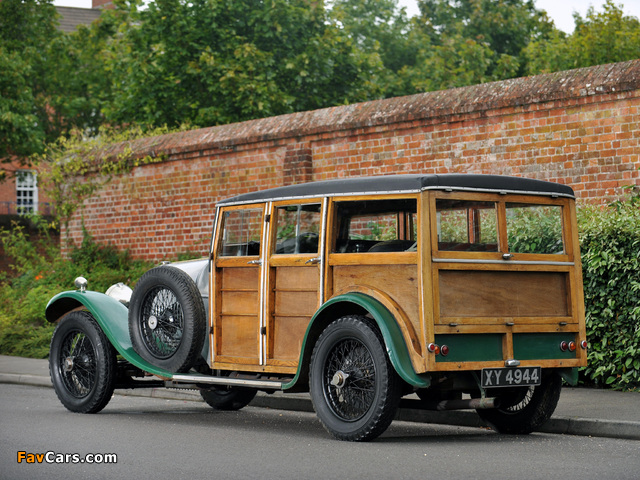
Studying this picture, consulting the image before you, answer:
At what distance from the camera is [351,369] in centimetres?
707

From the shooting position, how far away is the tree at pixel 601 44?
79.3 ft

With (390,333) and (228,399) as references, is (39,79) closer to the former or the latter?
(228,399)

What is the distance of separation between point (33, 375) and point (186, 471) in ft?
22.8

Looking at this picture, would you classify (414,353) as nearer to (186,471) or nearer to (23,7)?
(186,471)

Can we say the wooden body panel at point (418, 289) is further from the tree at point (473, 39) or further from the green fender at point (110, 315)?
the tree at point (473, 39)

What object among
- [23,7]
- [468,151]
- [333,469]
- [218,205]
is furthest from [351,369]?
[23,7]

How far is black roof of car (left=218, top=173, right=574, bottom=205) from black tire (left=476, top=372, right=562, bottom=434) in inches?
58.3

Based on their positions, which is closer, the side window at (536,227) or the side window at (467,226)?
the side window at (467,226)

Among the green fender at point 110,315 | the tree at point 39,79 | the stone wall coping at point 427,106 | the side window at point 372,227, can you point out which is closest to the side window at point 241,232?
the side window at point 372,227

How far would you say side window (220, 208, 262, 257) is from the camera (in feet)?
26.7

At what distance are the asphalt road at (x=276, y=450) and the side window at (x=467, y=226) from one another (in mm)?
1461

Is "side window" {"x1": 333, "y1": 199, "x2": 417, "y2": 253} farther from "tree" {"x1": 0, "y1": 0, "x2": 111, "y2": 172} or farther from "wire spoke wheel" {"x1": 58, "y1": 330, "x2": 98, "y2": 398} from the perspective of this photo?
"tree" {"x1": 0, "y1": 0, "x2": 111, "y2": 172}

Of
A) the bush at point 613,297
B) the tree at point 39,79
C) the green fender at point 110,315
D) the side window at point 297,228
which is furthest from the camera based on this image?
the tree at point 39,79

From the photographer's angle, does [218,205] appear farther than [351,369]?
Yes
